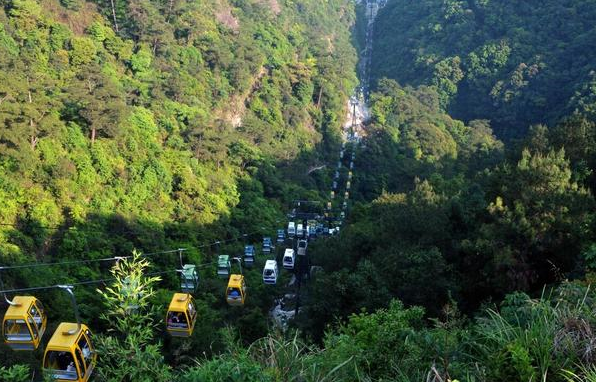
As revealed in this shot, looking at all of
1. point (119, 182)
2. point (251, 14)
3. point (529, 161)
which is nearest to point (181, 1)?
point (251, 14)

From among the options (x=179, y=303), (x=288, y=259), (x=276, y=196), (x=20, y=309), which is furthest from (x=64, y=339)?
(x=276, y=196)

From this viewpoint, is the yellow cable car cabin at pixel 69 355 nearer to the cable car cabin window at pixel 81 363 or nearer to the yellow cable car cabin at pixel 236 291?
the cable car cabin window at pixel 81 363

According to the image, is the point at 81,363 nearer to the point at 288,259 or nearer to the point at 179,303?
the point at 179,303

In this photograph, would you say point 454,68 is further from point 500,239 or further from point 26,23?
point 500,239

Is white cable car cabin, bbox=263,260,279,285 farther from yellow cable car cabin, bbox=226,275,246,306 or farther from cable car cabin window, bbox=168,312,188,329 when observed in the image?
cable car cabin window, bbox=168,312,188,329

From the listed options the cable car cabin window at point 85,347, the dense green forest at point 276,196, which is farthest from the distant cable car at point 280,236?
the cable car cabin window at point 85,347

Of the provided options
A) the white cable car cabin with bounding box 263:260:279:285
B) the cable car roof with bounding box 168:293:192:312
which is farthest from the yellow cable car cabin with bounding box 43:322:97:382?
the white cable car cabin with bounding box 263:260:279:285
